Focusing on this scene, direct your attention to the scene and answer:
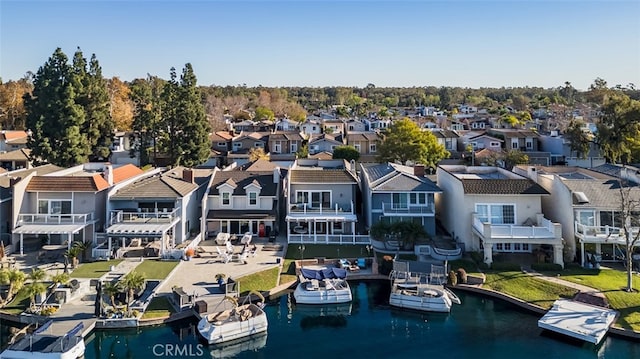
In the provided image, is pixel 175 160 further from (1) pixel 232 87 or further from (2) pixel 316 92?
(2) pixel 316 92

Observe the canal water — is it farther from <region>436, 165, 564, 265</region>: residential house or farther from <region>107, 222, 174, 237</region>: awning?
<region>107, 222, 174, 237</region>: awning

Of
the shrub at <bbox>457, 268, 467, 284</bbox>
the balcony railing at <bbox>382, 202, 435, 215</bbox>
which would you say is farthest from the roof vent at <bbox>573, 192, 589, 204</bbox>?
the balcony railing at <bbox>382, 202, 435, 215</bbox>

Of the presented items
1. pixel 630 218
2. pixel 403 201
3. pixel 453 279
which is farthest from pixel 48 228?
pixel 630 218

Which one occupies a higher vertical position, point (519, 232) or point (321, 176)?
point (321, 176)

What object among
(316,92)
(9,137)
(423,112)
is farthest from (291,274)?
(316,92)

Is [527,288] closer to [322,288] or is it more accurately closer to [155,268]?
[322,288]

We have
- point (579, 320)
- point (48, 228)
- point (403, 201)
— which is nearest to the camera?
point (579, 320)

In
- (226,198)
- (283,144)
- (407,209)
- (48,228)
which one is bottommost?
(48,228)
